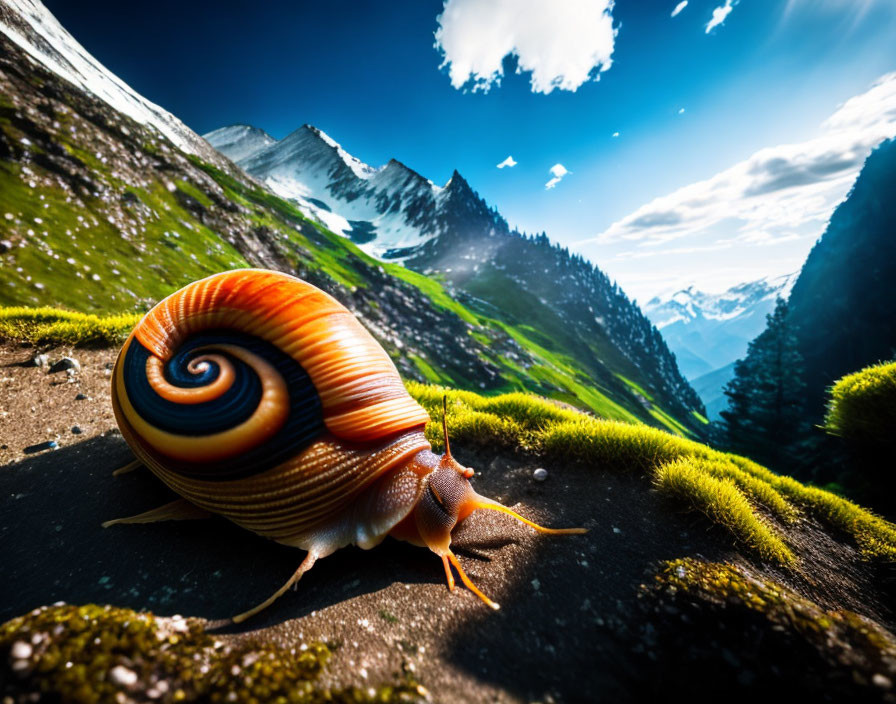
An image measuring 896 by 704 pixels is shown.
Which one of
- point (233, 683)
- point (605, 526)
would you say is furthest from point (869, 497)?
point (233, 683)

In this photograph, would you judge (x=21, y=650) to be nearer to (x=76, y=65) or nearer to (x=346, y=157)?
(x=76, y=65)

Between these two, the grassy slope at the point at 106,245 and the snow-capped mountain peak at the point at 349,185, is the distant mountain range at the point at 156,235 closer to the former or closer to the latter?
the grassy slope at the point at 106,245

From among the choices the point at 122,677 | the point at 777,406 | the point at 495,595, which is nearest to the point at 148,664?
the point at 122,677

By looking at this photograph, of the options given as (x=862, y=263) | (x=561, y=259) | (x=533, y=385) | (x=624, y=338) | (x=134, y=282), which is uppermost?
(x=561, y=259)

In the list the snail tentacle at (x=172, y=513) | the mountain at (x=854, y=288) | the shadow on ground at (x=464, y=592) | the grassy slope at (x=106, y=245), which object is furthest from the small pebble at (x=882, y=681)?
the mountain at (x=854, y=288)

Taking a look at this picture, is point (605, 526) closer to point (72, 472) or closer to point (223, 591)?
point (223, 591)
